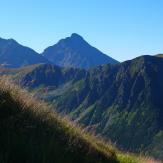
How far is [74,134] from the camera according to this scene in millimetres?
12172

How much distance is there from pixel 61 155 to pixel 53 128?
65.9 inches

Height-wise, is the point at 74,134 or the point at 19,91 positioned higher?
the point at 19,91

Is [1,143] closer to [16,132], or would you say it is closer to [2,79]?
[16,132]

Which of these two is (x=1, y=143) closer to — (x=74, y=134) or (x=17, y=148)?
(x=17, y=148)

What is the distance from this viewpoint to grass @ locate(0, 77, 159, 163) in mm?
8633

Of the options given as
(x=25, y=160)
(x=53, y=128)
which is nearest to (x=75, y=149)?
(x=53, y=128)

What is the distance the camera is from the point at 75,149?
1098cm

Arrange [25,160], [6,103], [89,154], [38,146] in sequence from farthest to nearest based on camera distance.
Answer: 1. [89,154]
2. [6,103]
3. [38,146]
4. [25,160]

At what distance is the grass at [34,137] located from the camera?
28.3 feet

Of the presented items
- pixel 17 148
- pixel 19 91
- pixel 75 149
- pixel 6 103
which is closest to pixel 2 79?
pixel 19 91

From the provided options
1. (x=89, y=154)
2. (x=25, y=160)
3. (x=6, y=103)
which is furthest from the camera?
(x=89, y=154)

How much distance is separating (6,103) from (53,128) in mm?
1509

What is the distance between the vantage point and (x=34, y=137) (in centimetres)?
971

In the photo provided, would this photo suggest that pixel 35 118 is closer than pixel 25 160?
No
